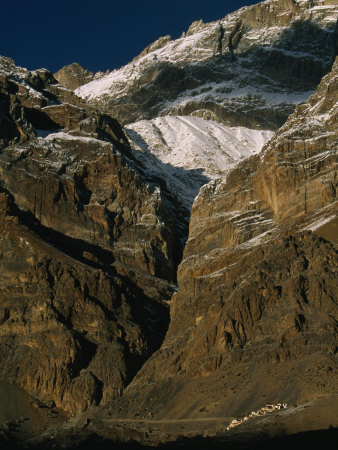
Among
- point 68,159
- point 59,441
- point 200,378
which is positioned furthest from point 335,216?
point 68,159

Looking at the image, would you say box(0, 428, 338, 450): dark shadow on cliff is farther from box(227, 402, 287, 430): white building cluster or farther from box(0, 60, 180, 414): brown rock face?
box(0, 60, 180, 414): brown rock face

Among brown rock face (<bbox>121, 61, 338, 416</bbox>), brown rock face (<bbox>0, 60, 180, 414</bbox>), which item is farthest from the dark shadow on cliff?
brown rock face (<bbox>0, 60, 180, 414</bbox>)

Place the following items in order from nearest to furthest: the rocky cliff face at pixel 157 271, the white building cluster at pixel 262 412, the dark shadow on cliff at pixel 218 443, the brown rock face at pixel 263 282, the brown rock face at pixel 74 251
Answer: the dark shadow on cliff at pixel 218 443, the white building cluster at pixel 262 412, the brown rock face at pixel 263 282, the rocky cliff face at pixel 157 271, the brown rock face at pixel 74 251

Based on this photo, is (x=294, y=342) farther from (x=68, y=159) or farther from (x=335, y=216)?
(x=68, y=159)

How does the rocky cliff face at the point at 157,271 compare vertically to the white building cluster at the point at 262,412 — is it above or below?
above

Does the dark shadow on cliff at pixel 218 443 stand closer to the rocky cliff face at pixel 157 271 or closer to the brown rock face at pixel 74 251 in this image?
the rocky cliff face at pixel 157 271

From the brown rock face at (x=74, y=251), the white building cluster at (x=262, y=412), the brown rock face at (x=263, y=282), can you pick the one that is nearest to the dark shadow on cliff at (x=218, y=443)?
the white building cluster at (x=262, y=412)

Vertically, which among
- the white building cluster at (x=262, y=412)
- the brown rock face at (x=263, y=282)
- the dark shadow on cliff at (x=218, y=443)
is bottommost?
the dark shadow on cliff at (x=218, y=443)
